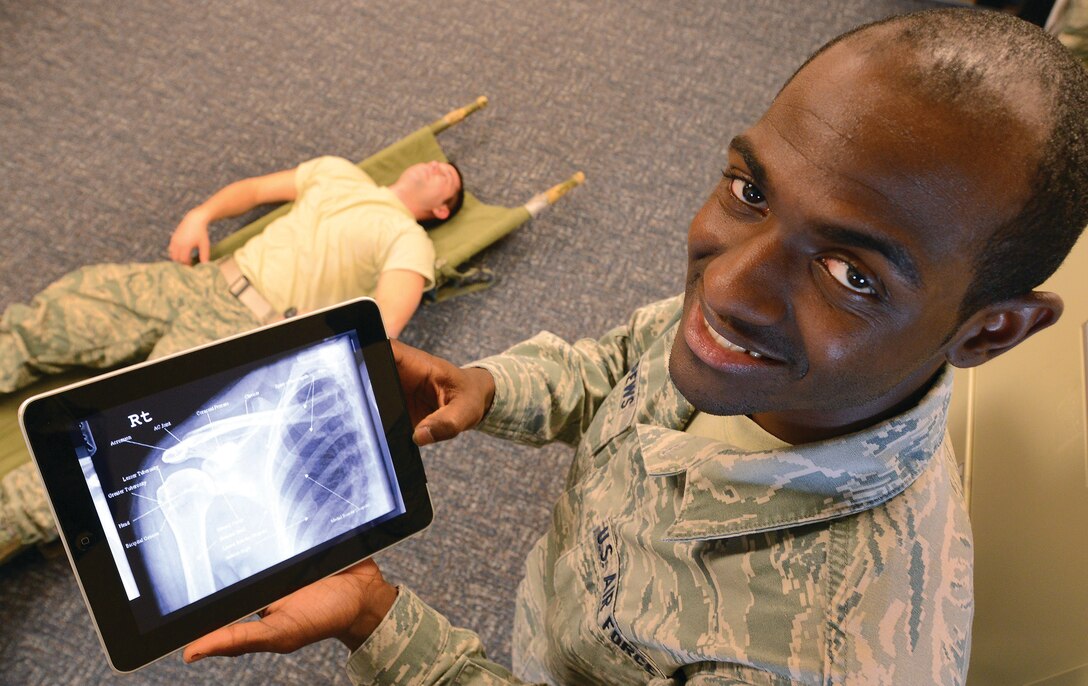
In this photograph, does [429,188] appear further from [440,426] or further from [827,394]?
[827,394]

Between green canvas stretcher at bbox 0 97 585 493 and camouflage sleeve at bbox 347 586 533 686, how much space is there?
35.6 inches

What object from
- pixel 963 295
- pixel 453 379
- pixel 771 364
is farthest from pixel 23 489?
pixel 963 295

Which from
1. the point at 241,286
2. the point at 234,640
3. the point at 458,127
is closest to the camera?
the point at 234,640

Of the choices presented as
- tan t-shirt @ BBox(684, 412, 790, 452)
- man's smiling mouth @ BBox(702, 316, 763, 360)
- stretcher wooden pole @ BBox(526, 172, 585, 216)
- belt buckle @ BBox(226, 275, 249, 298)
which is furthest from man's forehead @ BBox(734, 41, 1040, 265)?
belt buckle @ BBox(226, 275, 249, 298)

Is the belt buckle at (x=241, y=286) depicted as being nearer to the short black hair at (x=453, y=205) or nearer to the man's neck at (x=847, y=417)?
the short black hair at (x=453, y=205)

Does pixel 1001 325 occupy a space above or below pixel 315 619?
above

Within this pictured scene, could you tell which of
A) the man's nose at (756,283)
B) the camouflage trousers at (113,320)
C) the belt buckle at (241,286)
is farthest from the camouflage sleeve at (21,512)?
the man's nose at (756,283)

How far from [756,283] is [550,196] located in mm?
1170

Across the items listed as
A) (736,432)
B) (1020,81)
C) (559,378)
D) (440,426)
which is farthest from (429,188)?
(1020,81)

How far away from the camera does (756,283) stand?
521 mm

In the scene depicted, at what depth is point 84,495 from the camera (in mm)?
637

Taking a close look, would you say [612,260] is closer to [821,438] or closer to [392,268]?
[392,268]

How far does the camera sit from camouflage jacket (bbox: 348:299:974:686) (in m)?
0.54

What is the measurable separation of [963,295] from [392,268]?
113cm
